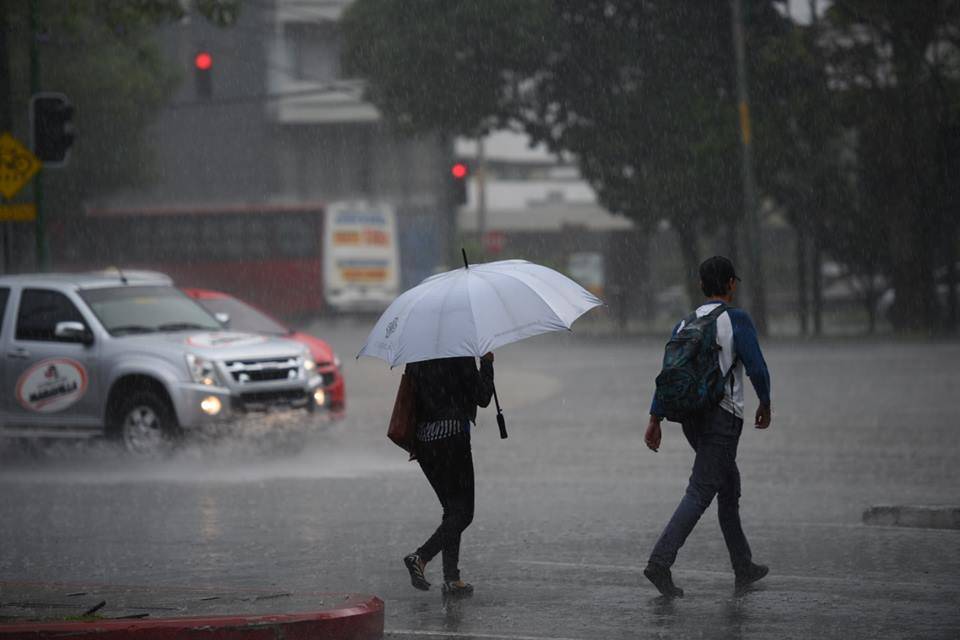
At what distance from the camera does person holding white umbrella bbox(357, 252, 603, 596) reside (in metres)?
7.88

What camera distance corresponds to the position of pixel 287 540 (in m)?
10.3

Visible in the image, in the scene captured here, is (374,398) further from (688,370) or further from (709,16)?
(709,16)

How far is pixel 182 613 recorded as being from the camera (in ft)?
23.2

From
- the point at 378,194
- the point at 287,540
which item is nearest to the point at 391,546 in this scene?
the point at 287,540

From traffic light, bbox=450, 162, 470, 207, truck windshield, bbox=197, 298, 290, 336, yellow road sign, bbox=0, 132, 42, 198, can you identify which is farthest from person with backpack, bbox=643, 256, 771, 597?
traffic light, bbox=450, 162, 470, 207

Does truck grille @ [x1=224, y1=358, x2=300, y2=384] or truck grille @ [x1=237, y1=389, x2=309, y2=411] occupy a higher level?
truck grille @ [x1=224, y1=358, x2=300, y2=384]

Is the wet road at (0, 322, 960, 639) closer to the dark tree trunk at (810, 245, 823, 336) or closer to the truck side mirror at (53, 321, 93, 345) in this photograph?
the truck side mirror at (53, 321, 93, 345)

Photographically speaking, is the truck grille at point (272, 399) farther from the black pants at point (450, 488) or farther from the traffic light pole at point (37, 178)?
the traffic light pole at point (37, 178)

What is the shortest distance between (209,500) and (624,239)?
1502 inches

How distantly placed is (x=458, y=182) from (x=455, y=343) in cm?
2644

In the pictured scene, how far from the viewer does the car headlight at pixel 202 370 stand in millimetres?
14742

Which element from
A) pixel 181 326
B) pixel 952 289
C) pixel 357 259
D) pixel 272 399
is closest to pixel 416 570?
pixel 272 399

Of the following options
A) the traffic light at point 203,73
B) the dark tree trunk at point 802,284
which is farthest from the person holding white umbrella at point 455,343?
the dark tree trunk at point 802,284

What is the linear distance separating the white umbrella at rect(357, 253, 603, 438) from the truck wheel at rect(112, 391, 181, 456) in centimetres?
687
